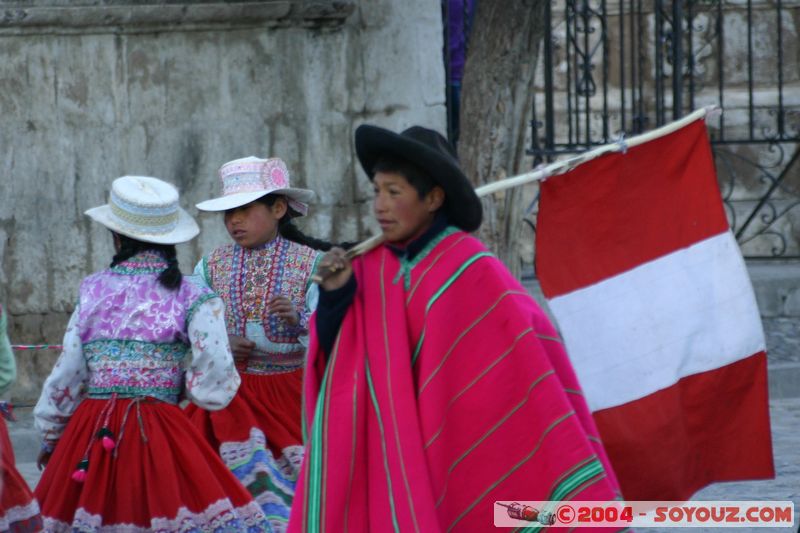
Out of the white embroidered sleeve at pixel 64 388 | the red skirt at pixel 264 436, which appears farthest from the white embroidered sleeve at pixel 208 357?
the red skirt at pixel 264 436

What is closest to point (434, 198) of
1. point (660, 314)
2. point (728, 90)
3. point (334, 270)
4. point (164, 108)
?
point (334, 270)

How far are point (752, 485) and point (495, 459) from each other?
3.62m

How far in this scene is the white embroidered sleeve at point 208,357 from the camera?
5488 mm

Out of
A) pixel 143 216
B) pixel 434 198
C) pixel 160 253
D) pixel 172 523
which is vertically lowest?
pixel 172 523

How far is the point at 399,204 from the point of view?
445 centimetres

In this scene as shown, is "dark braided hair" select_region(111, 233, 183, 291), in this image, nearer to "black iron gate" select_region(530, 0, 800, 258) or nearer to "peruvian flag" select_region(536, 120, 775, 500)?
"peruvian flag" select_region(536, 120, 775, 500)

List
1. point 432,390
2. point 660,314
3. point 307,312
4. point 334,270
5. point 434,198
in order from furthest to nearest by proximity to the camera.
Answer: point 307,312
point 660,314
point 434,198
point 334,270
point 432,390

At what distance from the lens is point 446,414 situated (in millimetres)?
4258

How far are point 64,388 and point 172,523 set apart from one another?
1.91 feet

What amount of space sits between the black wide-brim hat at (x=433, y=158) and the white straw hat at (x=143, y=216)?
1.19 meters

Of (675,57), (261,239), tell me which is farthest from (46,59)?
(675,57)

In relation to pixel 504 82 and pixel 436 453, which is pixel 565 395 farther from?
pixel 504 82

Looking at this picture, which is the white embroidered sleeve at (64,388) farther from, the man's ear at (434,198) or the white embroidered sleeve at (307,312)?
the man's ear at (434,198)

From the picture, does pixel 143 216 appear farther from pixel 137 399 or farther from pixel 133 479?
pixel 133 479
